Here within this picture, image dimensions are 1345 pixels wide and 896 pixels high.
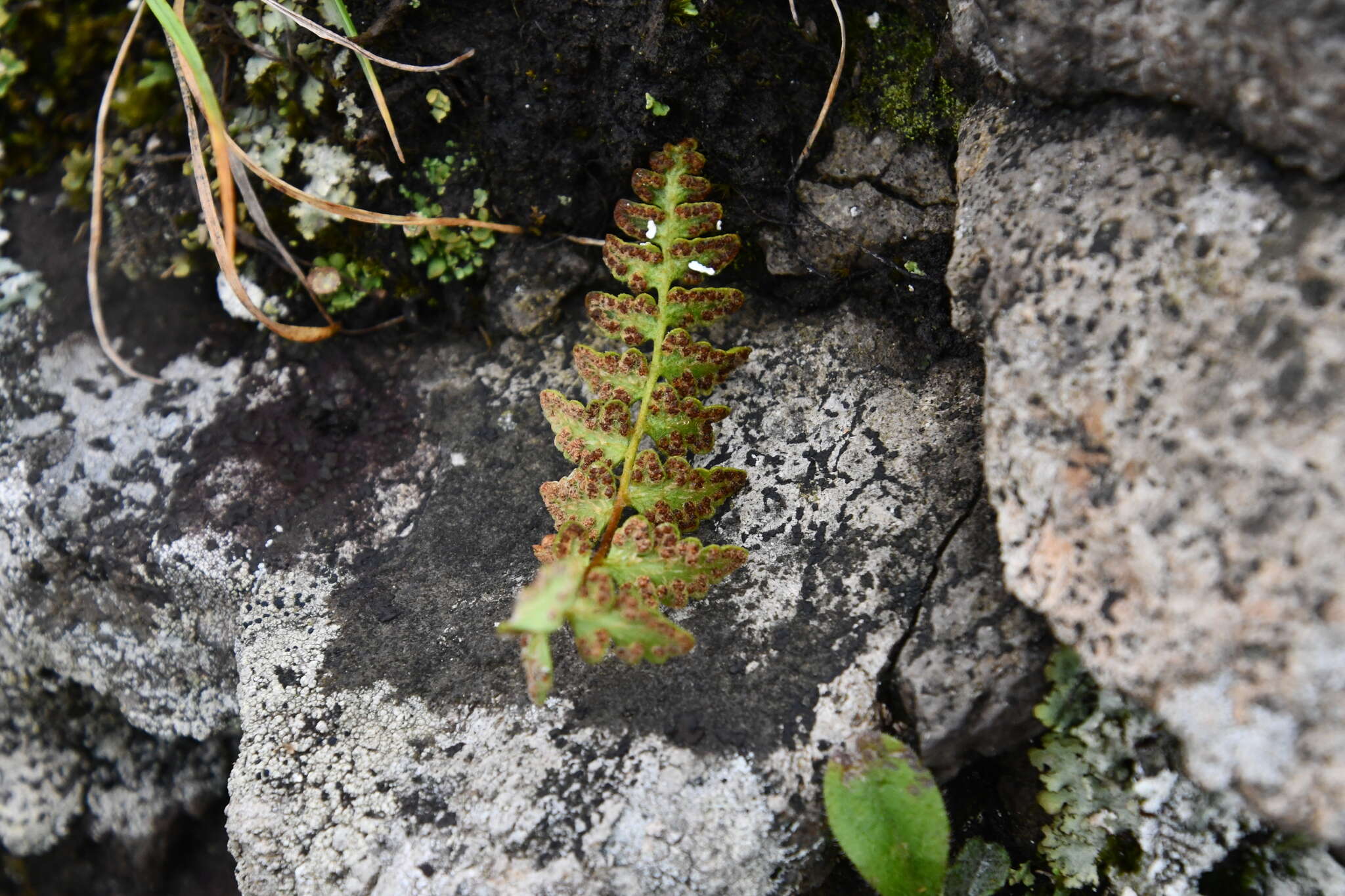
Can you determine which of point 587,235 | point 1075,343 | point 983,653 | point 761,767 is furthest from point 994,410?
point 587,235

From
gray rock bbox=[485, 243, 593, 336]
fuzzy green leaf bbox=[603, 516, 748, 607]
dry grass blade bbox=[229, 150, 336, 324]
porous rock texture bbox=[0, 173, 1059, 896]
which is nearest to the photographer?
porous rock texture bbox=[0, 173, 1059, 896]

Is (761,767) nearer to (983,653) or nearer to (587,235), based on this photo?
(983,653)

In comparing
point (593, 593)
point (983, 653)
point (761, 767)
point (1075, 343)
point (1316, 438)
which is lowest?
point (761, 767)

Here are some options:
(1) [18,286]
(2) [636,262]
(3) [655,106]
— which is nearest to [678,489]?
(2) [636,262]

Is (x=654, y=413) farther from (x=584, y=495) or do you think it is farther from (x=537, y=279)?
(x=537, y=279)

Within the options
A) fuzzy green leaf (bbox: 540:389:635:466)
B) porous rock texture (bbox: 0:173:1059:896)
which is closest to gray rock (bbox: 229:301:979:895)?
porous rock texture (bbox: 0:173:1059:896)

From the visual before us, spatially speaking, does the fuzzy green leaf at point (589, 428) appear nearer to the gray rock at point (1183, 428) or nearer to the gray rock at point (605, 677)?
the gray rock at point (605, 677)

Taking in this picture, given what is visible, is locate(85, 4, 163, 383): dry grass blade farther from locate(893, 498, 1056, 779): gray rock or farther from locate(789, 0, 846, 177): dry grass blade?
locate(893, 498, 1056, 779): gray rock
